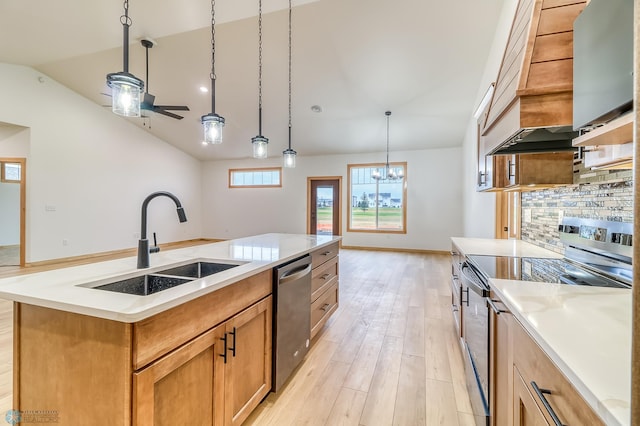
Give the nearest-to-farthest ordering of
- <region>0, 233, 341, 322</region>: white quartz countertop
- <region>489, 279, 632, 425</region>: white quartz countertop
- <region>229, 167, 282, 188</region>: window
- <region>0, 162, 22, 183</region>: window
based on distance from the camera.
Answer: <region>489, 279, 632, 425</region>: white quartz countertop → <region>0, 233, 341, 322</region>: white quartz countertop → <region>0, 162, 22, 183</region>: window → <region>229, 167, 282, 188</region>: window

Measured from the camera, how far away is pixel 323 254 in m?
2.49

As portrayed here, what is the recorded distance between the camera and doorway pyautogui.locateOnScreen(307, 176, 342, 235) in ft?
25.9

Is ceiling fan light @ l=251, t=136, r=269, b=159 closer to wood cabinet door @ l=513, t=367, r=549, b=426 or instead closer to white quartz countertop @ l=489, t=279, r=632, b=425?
white quartz countertop @ l=489, t=279, r=632, b=425

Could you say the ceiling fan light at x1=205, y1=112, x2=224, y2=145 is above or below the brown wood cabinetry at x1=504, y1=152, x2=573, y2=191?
above

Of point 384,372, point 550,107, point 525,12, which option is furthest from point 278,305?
point 525,12

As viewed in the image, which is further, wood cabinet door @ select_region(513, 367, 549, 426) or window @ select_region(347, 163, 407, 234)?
window @ select_region(347, 163, 407, 234)

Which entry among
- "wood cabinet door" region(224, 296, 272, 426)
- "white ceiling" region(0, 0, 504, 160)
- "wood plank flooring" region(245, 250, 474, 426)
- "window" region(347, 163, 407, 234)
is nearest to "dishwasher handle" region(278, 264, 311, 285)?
"wood cabinet door" region(224, 296, 272, 426)

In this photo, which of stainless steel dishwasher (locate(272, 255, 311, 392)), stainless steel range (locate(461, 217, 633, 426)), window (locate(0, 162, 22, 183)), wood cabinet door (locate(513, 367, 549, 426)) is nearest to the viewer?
wood cabinet door (locate(513, 367, 549, 426))

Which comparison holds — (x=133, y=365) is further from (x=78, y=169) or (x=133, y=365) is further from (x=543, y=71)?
(x=78, y=169)

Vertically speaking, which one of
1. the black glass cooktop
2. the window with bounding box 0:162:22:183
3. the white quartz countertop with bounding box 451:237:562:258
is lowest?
the black glass cooktop

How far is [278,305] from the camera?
1691mm

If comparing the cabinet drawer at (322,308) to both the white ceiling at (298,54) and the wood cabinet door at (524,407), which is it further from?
the white ceiling at (298,54)

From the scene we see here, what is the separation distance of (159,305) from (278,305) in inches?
34.1

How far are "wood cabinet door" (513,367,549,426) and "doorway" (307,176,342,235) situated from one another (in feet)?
22.5
